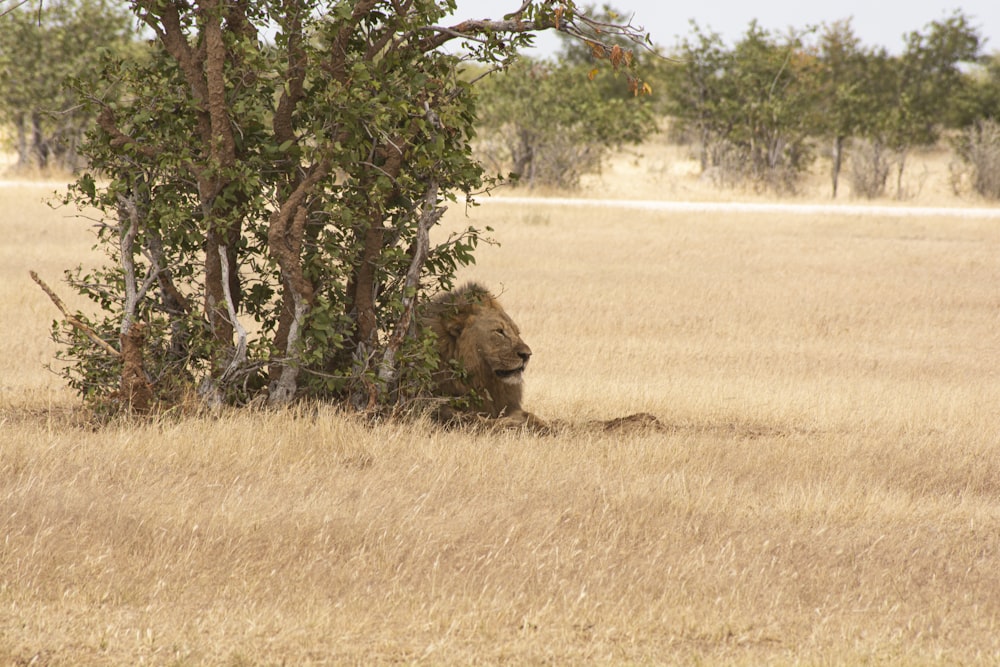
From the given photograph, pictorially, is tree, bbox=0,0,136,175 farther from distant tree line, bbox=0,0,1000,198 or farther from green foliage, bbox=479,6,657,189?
green foliage, bbox=479,6,657,189

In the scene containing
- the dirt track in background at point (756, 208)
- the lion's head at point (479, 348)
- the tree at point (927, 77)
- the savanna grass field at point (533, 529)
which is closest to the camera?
the savanna grass field at point (533, 529)

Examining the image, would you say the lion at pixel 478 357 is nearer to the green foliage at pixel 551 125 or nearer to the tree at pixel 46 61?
the green foliage at pixel 551 125

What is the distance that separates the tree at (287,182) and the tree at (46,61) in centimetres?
2836

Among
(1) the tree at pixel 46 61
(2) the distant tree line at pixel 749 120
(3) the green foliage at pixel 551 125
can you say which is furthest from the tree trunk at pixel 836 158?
Result: (1) the tree at pixel 46 61

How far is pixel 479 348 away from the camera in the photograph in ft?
24.5

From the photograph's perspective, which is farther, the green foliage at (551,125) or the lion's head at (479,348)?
the green foliage at (551,125)

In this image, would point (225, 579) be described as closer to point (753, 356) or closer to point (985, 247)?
point (753, 356)

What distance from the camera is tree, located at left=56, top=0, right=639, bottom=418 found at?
277 inches

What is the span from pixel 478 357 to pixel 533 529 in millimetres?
2105

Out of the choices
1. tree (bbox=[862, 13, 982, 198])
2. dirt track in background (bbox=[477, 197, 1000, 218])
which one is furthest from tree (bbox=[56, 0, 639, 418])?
tree (bbox=[862, 13, 982, 198])

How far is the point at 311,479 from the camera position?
6.18m

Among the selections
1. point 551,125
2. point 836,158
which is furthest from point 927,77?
point 551,125

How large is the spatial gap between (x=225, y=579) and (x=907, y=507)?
3.58m

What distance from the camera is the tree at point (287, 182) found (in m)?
7.05
